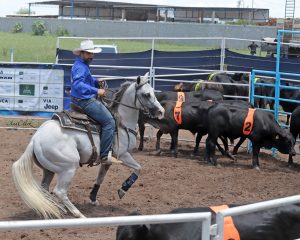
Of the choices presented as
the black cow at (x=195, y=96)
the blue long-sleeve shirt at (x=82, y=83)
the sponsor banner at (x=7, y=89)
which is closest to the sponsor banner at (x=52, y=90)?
the sponsor banner at (x=7, y=89)

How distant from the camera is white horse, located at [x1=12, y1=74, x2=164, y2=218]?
7059 millimetres

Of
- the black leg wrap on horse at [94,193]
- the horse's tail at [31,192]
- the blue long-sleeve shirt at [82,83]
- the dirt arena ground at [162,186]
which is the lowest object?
the dirt arena ground at [162,186]

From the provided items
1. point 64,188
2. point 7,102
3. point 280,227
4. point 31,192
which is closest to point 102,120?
point 64,188

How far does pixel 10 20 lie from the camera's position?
65.9 m

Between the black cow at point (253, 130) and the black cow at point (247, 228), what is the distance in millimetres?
7207

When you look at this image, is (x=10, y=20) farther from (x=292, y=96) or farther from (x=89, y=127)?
(x=89, y=127)

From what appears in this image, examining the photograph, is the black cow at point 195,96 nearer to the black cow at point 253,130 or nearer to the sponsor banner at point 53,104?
the black cow at point 253,130

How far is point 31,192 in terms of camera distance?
7.01 metres

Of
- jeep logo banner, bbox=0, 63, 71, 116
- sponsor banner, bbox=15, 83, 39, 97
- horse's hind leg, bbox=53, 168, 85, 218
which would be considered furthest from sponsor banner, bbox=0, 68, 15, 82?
horse's hind leg, bbox=53, 168, 85, 218

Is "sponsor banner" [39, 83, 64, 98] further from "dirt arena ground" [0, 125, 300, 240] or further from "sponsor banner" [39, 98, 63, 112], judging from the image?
"dirt arena ground" [0, 125, 300, 240]

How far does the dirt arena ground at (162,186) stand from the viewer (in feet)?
25.2

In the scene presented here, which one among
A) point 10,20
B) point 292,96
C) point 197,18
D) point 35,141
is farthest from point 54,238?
point 197,18

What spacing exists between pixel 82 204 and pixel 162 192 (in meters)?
1.33

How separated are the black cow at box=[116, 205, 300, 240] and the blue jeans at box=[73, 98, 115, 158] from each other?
12.3ft
